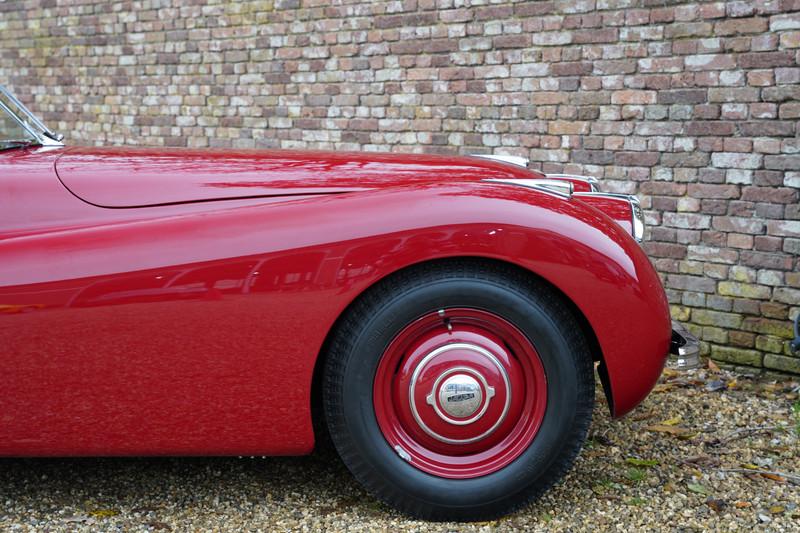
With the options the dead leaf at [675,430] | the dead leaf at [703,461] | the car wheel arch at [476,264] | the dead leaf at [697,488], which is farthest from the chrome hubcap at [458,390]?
the dead leaf at [675,430]

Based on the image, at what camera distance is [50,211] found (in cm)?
237

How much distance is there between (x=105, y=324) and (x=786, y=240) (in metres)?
3.14

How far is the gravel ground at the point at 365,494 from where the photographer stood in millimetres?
2369

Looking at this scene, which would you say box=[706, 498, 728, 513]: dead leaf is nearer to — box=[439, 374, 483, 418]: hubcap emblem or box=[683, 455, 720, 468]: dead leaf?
box=[683, 455, 720, 468]: dead leaf

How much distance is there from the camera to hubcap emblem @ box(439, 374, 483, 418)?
2293mm

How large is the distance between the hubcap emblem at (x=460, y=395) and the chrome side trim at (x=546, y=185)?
61cm

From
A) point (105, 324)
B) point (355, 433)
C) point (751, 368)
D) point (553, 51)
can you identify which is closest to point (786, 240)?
point (751, 368)

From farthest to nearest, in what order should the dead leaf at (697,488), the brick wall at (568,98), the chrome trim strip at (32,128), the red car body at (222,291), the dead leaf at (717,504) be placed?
1. the brick wall at (568,98)
2. the chrome trim strip at (32,128)
3. the dead leaf at (697,488)
4. the dead leaf at (717,504)
5. the red car body at (222,291)

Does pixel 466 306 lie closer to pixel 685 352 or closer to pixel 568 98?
pixel 685 352

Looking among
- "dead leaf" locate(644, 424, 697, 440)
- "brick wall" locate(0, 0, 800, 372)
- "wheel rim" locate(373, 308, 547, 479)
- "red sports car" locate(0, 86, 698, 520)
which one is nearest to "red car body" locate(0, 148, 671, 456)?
"red sports car" locate(0, 86, 698, 520)

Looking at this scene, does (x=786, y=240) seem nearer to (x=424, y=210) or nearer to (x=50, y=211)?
(x=424, y=210)

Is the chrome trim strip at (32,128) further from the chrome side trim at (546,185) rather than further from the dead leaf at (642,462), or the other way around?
the dead leaf at (642,462)

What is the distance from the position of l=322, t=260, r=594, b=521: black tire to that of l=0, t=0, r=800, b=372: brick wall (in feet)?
6.81

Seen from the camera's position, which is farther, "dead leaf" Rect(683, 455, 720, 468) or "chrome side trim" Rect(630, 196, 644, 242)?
"dead leaf" Rect(683, 455, 720, 468)
